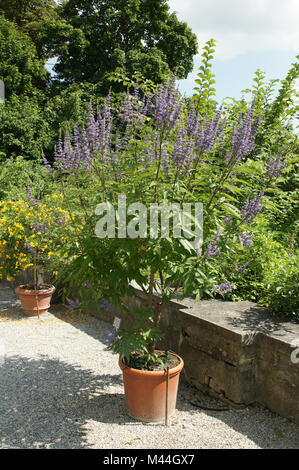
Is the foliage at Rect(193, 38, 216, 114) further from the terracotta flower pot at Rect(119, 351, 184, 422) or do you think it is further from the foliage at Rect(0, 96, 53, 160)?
the foliage at Rect(0, 96, 53, 160)

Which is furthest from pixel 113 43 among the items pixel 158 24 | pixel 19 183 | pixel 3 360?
pixel 3 360

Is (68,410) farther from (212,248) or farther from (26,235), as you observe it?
(26,235)

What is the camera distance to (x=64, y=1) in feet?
64.3

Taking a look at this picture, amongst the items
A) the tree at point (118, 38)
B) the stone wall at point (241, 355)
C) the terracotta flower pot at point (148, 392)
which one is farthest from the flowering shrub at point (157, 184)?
the tree at point (118, 38)

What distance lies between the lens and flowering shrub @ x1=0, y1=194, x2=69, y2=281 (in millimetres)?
5516

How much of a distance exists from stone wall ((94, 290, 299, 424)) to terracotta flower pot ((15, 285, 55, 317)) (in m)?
2.64

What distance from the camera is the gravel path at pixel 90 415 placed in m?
2.73

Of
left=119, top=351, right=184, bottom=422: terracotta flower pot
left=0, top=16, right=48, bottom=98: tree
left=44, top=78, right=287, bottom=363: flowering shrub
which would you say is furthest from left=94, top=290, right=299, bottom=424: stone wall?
left=0, top=16, right=48, bottom=98: tree

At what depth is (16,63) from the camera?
1487 centimetres

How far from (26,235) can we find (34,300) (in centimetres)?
97

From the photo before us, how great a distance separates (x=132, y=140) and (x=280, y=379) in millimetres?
2100

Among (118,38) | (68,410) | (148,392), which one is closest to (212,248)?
(148,392)

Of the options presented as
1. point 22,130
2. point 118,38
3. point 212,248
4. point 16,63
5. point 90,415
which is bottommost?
point 90,415

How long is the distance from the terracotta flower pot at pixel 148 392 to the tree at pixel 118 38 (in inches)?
625
